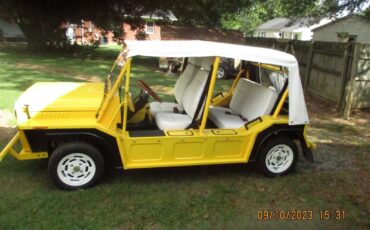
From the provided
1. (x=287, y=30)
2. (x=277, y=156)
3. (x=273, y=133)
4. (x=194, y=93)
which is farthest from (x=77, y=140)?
(x=287, y=30)

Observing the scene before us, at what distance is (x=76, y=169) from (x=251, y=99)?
2919 millimetres

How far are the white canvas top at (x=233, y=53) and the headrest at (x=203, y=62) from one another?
Result: 0.87ft

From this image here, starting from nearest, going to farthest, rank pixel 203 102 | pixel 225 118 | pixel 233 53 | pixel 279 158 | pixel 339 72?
pixel 233 53
pixel 203 102
pixel 279 158
pixel 225 118
pixel 339 72

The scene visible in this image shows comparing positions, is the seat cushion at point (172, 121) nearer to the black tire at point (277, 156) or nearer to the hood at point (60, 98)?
the hood at point (60, 98)

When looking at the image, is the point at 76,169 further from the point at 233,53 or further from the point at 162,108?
the point at 233,53

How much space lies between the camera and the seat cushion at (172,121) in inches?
203

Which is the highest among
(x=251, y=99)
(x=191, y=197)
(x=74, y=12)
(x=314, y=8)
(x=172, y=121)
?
(x=314, y=8)

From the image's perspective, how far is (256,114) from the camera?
5.57 metres

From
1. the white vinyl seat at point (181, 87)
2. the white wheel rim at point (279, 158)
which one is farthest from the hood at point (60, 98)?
the white wheel rim at point (279, 158)

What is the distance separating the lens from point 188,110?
17.9ft

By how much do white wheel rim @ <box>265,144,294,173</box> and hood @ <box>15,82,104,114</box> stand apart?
103 inches

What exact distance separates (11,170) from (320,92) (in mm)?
9198

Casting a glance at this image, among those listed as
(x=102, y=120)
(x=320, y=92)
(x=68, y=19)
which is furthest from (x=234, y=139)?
(x=68, y=19)

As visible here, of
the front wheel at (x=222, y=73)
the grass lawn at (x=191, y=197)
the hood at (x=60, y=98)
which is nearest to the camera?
the grass lawn at (x=191, y=197)
